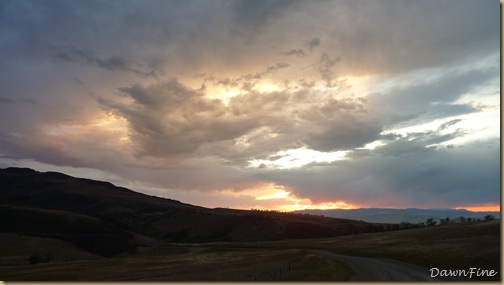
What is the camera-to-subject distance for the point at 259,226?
642 feet

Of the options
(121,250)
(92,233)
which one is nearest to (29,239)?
(121,250)

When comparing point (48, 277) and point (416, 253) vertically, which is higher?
point (416, 253)

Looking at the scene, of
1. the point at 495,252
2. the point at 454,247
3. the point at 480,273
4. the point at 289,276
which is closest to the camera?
the point at 480,273

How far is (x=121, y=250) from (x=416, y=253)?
4925 inches

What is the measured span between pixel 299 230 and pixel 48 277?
140707 millimetres

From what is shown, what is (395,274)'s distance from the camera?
149 ft

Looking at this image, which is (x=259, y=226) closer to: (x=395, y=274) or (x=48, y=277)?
(x=48, y=277)

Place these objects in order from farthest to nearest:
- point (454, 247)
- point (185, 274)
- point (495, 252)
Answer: point (454, 247)
point (185, 274)
point (495, 252)

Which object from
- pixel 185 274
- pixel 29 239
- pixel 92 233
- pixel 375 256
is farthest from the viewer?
pixel 92 233

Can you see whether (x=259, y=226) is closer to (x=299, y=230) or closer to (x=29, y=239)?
(x=299, y=230)

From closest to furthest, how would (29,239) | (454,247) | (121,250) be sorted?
1. (454,247)
2. (29,239)
3. (121,250)

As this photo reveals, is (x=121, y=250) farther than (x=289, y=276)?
Yes

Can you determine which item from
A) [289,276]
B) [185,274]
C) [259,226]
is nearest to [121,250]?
[259,226]

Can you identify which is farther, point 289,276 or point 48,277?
point 48,277
